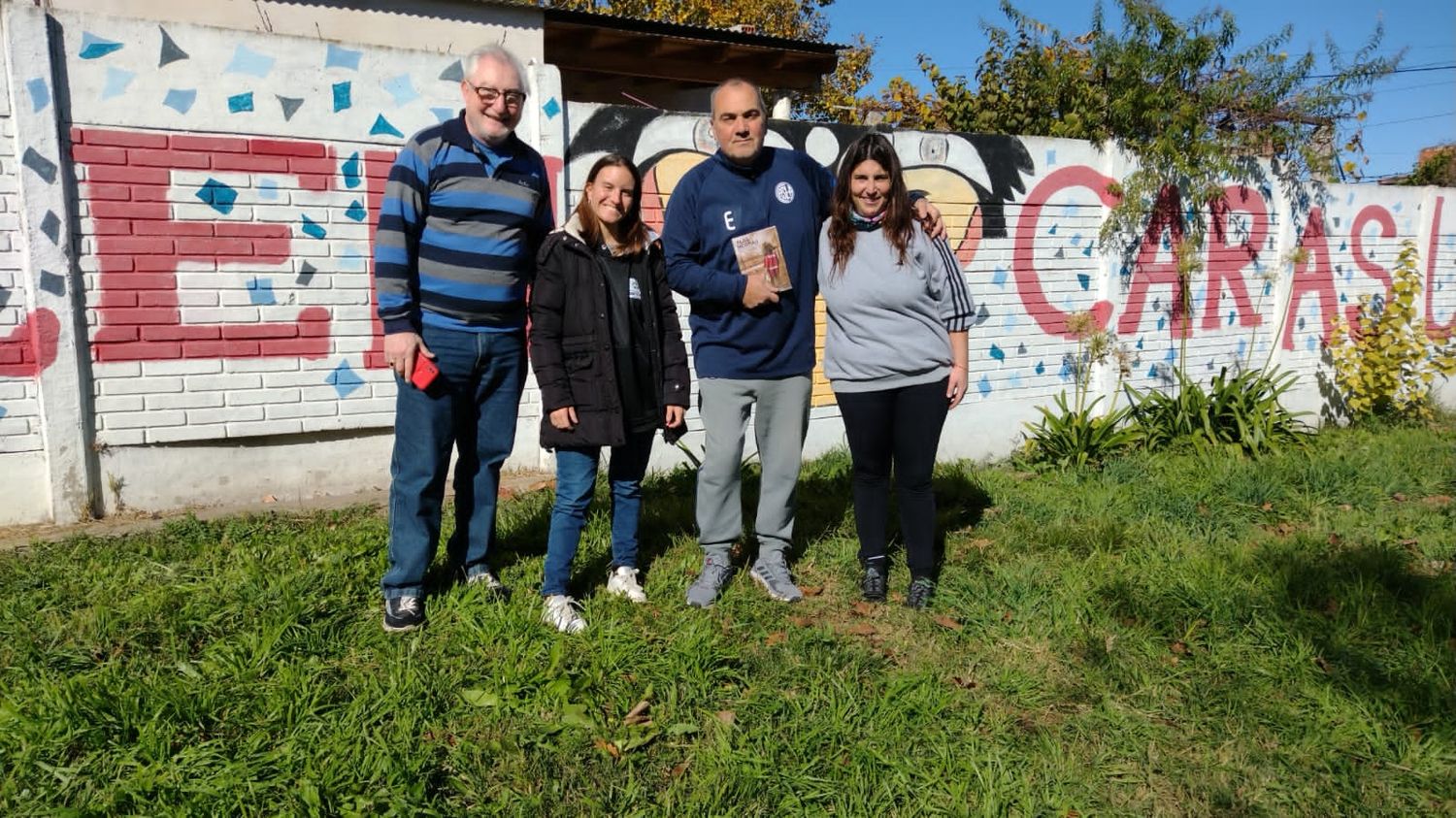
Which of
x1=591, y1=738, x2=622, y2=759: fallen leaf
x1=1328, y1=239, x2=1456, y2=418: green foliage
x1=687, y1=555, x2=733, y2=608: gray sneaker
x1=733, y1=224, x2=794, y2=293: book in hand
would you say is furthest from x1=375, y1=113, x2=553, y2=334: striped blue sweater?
x1=1328, y1=239, x2=1456, y2=418: green foliage

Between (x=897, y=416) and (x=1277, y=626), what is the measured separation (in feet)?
5.25

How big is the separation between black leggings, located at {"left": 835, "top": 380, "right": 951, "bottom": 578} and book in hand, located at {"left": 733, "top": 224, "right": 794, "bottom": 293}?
0.52 meters

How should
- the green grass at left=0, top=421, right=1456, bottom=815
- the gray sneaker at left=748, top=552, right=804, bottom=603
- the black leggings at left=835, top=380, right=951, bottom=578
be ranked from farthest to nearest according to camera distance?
the gray sneaker at left=748, top=552, right=804, bottom=603, the black leggings at left=835, top=380, right=951, bottom=578, the green grass at left=0, top=421, right=1456, bottom=815

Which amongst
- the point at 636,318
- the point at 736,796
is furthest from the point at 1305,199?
the point at 736,796

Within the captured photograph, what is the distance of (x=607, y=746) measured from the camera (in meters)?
2.68

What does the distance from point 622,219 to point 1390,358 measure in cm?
762

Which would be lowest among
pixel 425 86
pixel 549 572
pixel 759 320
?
pixel 549 572

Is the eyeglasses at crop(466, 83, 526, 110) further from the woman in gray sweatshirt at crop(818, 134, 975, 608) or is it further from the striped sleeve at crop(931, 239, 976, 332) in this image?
the striped sleeve at crop(931, 239, 976, 332)

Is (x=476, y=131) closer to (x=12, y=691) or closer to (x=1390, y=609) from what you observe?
(x=12, y=691)

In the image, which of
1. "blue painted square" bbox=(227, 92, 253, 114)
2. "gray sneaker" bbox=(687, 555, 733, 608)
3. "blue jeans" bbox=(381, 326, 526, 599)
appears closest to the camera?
"blue jeans" bbox=(381, 326, 526, 599)

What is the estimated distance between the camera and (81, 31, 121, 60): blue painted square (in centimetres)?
462

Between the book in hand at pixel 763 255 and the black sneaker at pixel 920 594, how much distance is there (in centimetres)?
131

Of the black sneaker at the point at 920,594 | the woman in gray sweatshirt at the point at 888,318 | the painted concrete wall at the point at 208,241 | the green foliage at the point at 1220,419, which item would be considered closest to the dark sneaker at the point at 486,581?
the woman in gray sweatshirt at the point at 888,318

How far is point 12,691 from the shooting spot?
276 centimetres
